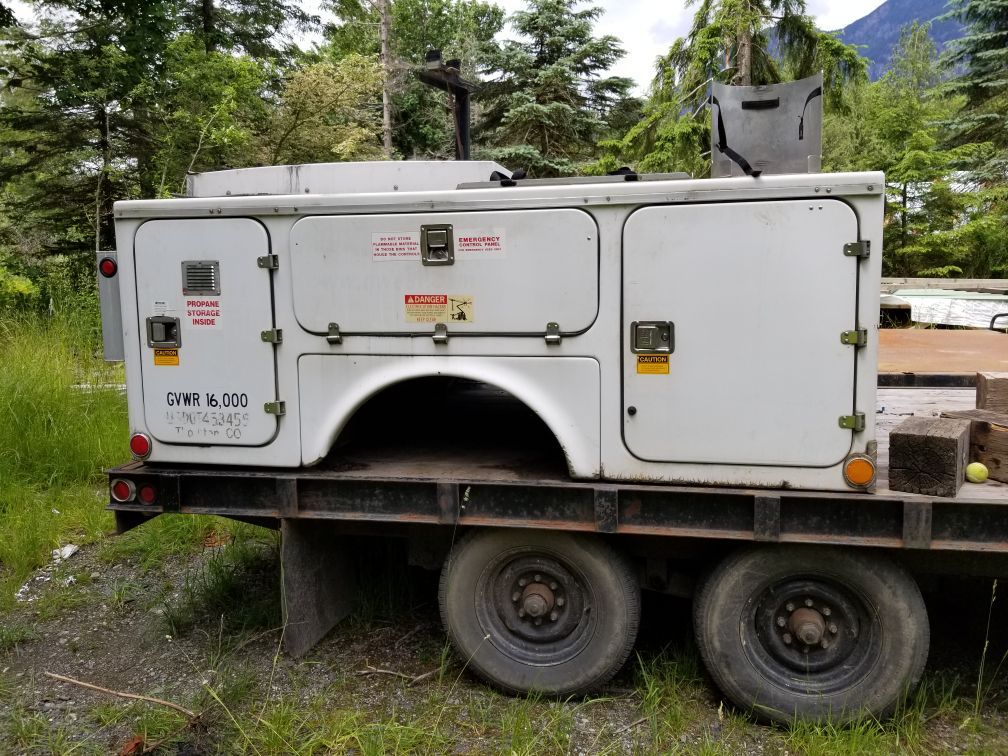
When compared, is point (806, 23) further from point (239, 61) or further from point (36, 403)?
point (36, 403)

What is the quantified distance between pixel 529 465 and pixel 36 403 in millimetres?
5089

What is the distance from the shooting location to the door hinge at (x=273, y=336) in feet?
11.6

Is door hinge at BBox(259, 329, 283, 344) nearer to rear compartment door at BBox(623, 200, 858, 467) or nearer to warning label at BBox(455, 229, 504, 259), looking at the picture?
warning label at BBox(455, 229, 504, 259)

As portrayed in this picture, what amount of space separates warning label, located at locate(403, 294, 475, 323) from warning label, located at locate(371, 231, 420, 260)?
171 mm

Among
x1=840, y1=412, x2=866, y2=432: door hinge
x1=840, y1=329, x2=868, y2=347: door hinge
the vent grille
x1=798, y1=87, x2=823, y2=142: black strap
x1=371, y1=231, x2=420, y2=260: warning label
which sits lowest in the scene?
x1=840, y1=412, x2=866, y2=432: door hinge

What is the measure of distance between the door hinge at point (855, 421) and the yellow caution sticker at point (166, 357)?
285cm

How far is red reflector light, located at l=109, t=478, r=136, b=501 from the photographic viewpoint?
3777 millimetres

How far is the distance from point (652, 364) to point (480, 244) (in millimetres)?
853

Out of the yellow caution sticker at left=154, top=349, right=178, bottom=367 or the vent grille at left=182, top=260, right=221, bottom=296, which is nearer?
the vent grille at left=182, top=260, right=221, bottom=296

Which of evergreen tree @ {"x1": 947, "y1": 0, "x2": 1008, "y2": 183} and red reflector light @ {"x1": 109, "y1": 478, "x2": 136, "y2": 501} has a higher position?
evergreen tree @ {"x1": 947, "y1": 0, "x2": 1008, "y2": 183}

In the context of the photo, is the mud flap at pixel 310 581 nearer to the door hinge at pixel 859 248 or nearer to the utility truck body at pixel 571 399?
the utility truck body at pixel 571 399

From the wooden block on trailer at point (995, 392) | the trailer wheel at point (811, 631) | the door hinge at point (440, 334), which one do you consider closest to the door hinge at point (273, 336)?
the door hinge at point (440, 334)

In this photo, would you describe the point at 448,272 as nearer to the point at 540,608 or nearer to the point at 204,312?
the point at 204,312

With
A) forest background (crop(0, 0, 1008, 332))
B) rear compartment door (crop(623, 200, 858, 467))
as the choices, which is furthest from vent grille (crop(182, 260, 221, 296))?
forest background (crop(0, 0, 1008, 332))
